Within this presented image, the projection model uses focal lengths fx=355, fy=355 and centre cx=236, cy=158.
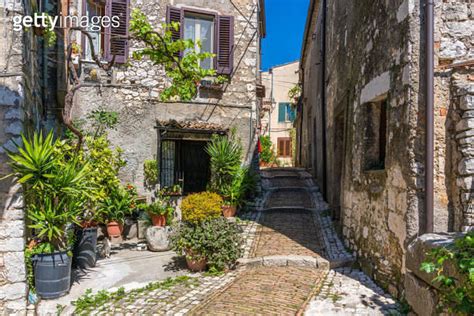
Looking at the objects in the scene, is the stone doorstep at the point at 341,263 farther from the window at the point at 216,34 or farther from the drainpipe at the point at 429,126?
the window at the point at 216,34

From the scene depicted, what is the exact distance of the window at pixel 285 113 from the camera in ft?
81.9

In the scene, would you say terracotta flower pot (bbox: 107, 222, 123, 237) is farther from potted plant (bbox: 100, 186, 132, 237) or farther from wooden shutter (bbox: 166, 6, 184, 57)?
wooden shutter (bbox: 166, 6, 184, 57)

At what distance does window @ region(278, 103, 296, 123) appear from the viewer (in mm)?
24958

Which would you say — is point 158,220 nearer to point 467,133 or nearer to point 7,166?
point 7,166

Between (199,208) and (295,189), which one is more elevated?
(199,208)

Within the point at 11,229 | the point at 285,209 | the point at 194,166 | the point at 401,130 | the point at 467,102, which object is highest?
the point at 467,102

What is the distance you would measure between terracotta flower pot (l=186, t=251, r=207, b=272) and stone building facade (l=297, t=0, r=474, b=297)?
2.43 metres

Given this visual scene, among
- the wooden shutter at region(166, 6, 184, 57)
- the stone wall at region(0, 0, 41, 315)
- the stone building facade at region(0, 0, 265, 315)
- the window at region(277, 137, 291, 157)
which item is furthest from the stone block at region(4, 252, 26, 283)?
the window at region(277, 137, 291, 157)

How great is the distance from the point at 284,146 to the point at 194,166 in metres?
15.8

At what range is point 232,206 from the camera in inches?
345

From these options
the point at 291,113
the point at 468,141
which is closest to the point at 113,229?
the point at 468,141

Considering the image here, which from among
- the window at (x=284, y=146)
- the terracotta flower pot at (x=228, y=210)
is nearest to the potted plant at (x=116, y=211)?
the terracotta flower pot at (x=228, y=210)

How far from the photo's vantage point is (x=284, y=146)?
25.1 meters

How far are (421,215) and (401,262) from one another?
644 mm
